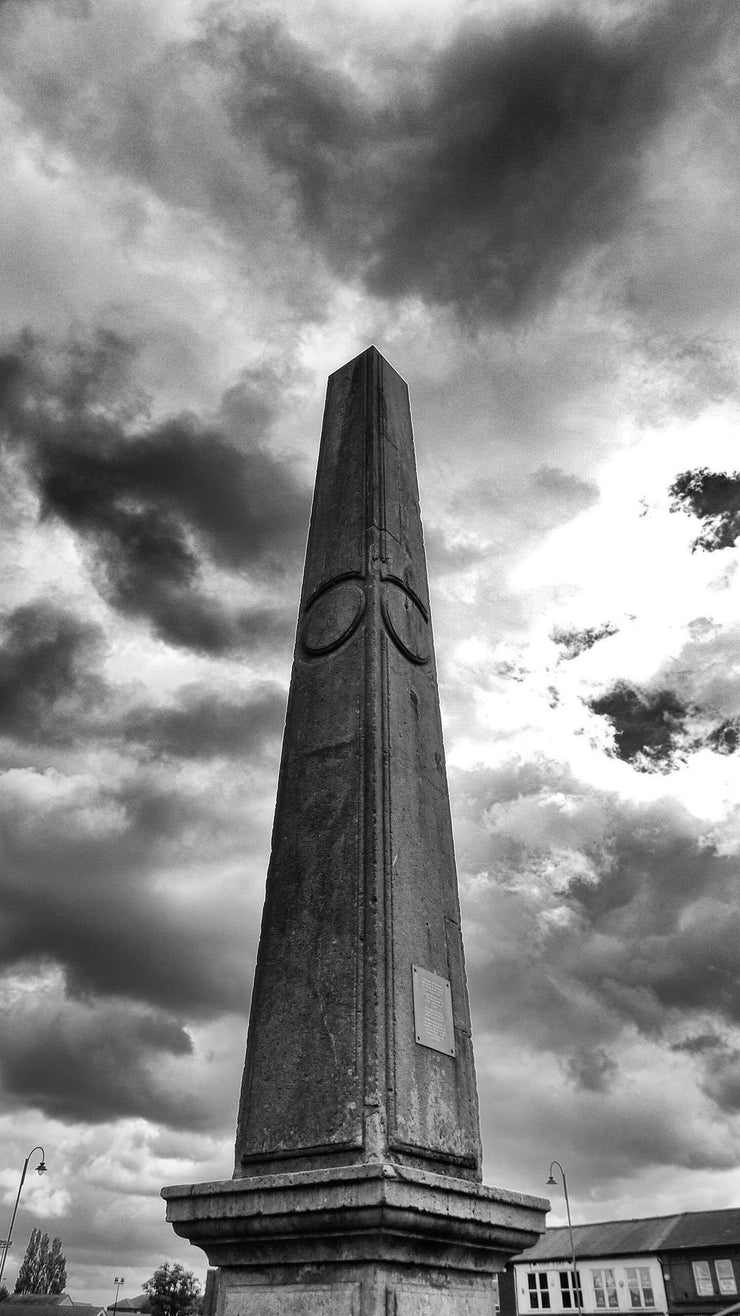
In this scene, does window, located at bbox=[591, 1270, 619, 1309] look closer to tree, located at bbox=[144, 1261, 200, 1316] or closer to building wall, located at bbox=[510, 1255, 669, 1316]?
building wall, located at bbox=[510, 1255, 669, 1316]

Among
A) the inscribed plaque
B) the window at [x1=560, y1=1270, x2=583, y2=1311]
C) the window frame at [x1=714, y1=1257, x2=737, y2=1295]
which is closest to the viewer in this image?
the inscribed plaque

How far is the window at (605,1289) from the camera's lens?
40.0 m

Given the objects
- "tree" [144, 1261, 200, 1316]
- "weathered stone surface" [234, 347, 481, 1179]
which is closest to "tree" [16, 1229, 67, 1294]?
"tree" [144, 1261, 200, 1316]

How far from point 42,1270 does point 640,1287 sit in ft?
196

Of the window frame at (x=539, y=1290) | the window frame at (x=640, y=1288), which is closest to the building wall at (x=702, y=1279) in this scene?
the window frame at (x=640, y=1288)

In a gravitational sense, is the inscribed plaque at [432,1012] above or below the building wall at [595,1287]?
below

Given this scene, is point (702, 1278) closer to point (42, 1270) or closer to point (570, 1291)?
point (570, 1291)

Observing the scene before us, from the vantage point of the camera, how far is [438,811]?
5.11 m

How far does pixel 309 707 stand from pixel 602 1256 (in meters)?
46.4

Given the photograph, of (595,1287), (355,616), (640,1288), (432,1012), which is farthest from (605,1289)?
(355,616)

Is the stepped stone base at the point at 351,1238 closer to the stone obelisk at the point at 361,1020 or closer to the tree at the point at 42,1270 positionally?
the stone obelisk at the point at 361,1020

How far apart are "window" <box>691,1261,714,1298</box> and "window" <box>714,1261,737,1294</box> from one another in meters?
0.41

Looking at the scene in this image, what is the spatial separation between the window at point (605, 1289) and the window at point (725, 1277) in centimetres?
543

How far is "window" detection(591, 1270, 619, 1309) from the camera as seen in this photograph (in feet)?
131
